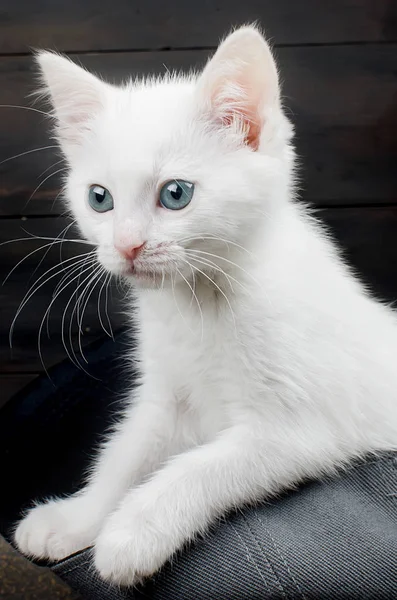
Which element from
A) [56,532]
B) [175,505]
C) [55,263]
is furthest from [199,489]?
[55,263]

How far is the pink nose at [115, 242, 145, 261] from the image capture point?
2.65 feet

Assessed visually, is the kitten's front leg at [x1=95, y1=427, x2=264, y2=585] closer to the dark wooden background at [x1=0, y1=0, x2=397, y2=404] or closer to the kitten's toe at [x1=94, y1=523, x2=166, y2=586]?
the kitten's toe at [x1=94, y1=523, x2=166, y2=586]

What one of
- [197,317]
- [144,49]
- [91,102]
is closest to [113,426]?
[197,317]

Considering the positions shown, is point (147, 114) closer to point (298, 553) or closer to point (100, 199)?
point (100, 199)

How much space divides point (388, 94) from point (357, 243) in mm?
337

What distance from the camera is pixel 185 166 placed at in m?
0.84

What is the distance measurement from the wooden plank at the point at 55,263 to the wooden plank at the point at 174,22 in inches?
15.4

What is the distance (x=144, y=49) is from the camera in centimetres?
164

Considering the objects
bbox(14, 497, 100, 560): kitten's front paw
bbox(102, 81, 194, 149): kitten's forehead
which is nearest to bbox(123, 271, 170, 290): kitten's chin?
bbox(102, 81, 194, 149): kitten's forehead

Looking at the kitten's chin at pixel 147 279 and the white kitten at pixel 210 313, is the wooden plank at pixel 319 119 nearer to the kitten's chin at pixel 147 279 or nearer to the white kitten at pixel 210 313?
the white kitten at pixel 210 313

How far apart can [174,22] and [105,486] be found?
1.04 metres

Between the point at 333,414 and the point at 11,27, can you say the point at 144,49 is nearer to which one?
the point at 11,27

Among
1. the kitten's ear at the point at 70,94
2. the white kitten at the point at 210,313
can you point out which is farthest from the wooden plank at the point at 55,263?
the kitten's ear at the point at 70,94

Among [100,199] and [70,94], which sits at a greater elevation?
[70,94]
